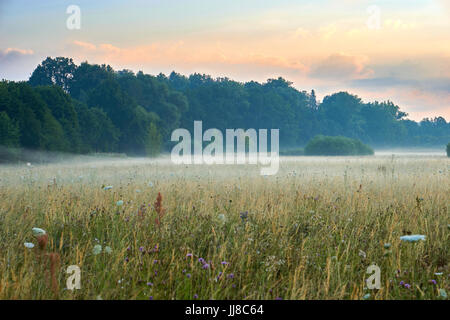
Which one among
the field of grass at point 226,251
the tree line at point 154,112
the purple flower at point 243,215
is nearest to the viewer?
the field of grass at point 226,251

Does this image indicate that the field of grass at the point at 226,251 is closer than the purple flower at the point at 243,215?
Yes

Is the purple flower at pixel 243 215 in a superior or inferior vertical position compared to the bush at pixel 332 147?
inferior

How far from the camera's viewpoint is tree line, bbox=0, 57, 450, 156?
109ft

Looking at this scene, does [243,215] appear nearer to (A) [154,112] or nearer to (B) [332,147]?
(B) [332,147]

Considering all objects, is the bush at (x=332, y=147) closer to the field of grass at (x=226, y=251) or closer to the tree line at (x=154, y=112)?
the tree line at (x=154, y=112)

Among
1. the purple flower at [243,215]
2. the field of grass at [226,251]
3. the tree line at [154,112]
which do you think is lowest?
the field of grass at [226,251]

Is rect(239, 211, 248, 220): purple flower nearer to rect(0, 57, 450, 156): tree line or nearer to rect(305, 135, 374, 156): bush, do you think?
rect(0, 57, 450, 156): tree line

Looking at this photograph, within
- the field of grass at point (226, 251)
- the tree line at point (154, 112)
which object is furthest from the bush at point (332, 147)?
the field of grass at point (226, 251)

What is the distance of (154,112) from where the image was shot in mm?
58188

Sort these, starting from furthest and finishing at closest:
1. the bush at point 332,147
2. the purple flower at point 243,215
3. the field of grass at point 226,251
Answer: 1. the bush at point 332,147
2. the purple flower at point 243,215
3. the field of grass at point 226,251

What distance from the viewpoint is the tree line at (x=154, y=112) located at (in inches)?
1303

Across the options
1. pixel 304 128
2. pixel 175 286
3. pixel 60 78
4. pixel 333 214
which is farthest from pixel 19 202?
pixel 304 128

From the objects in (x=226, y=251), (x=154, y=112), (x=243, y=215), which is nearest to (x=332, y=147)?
(x=154, y=112)

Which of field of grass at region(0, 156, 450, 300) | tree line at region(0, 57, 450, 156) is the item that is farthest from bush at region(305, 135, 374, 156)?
field of grass at region(0, 156, 450, 300)
